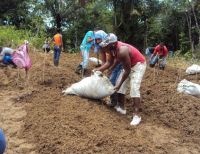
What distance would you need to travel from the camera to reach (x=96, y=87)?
7.09 meters

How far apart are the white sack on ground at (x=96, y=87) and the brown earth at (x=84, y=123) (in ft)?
0.39

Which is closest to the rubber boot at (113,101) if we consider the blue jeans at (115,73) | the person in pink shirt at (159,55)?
the blue jeans at (115,73)

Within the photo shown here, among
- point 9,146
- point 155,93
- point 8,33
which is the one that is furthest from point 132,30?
point 9,146

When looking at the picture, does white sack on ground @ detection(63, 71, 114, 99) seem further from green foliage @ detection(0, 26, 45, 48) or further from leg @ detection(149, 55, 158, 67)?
green foliage @ detection(0, 26, 45, 48)

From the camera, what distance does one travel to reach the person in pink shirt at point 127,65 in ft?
21.5

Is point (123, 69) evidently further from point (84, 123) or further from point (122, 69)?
point (84, 123)

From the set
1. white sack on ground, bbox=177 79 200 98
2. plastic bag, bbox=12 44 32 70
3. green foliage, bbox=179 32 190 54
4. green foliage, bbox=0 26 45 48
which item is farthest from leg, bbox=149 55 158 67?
green foliage, bbox=179 32 190 54

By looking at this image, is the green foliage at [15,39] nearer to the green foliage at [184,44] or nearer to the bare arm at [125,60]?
the bare arm at [125,60]

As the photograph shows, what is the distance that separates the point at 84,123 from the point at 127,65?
0.99 meters

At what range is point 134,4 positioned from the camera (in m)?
22.1

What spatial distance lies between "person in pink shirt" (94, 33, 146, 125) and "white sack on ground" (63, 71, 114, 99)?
0.14 meters

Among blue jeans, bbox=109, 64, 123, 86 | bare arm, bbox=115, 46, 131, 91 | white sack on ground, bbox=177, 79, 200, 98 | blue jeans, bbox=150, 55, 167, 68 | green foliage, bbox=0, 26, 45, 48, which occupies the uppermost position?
bare arm, bbox=115, 46, 131, 91

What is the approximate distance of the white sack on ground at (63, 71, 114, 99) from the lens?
7.04 m

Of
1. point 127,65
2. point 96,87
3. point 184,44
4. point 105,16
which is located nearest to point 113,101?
point 96,87
